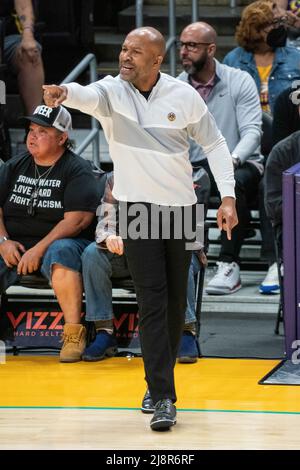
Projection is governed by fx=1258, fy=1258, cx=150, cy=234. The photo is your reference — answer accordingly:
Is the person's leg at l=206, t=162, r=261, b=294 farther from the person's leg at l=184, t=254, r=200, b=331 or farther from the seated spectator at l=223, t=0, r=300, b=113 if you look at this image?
the person's leg at l=184, t=254, r=200, b=331

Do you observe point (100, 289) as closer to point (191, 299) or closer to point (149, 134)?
point (191, 299)

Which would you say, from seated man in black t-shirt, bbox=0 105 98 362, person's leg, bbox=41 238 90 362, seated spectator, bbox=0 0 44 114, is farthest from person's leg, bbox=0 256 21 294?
seated spectator, bbox=0 0 44 114

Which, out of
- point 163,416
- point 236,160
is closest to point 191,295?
point 163,416

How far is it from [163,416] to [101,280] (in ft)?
4.82

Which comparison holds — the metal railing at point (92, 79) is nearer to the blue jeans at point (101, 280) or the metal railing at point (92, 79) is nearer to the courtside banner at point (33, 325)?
the courtside banner at point (33, 325)

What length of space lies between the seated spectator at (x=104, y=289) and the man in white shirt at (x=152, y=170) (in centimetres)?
120

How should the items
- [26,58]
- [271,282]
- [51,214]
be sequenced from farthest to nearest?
[26,58], [271,282], [51,214]

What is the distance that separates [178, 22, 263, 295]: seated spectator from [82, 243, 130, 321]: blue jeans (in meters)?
1.50

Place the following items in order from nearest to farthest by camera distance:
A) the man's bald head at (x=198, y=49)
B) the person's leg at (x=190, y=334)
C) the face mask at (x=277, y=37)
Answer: the person's leg at (x=190, y=334) → the man's bald head at (x=198, y=49) → the face mask at (x=277, y=37)

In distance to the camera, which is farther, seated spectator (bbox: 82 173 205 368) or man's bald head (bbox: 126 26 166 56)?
seated spectator (bbox: 82 173 205 368)

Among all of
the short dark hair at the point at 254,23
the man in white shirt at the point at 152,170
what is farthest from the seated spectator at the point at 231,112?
the man in white shirt at the point at 152,170

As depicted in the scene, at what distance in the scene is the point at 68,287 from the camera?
6.65 metres

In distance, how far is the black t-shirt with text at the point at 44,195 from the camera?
22.5 feet

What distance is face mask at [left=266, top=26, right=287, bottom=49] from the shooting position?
28.7 ft
